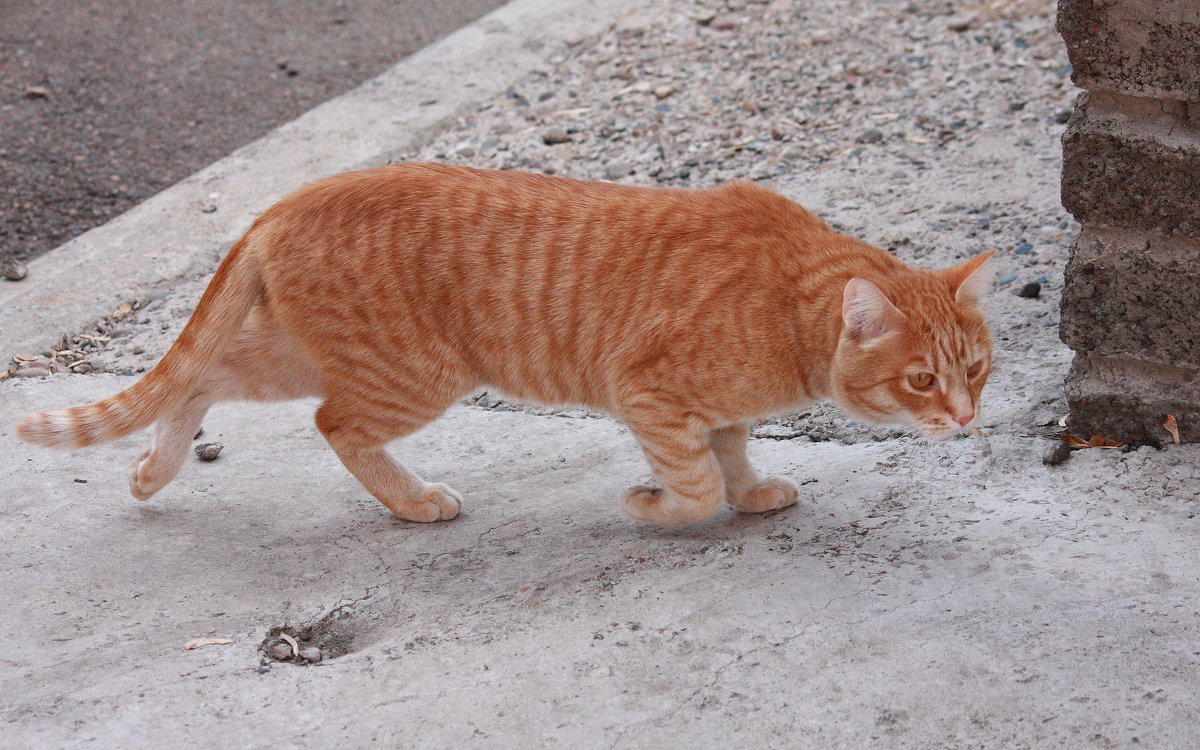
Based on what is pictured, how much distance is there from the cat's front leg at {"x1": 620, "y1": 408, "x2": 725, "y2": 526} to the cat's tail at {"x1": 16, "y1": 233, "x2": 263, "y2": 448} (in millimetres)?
1226

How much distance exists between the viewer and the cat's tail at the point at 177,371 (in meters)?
3.42

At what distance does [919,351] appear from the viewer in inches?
120

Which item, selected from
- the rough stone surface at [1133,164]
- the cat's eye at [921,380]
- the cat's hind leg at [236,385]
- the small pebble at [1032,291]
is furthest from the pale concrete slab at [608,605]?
the small pebble at [1032,291]

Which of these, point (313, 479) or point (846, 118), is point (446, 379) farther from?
point (846, 118)

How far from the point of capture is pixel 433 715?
2.58 m

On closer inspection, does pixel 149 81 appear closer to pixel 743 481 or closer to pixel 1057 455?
pixel 743 481

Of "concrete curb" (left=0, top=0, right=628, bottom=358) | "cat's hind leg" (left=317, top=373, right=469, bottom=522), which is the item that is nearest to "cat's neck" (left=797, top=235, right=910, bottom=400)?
"cat's hind leg" (left=317, top=373, right=469, bottom=522)

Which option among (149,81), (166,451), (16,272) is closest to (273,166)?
(16,272)

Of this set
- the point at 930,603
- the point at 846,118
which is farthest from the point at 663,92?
the point at 930,603

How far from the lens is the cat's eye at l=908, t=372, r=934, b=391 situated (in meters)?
3.09

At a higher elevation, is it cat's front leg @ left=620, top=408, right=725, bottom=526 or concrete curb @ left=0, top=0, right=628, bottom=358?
concrete curb @ left=0, top=0, right=628, bottom=358

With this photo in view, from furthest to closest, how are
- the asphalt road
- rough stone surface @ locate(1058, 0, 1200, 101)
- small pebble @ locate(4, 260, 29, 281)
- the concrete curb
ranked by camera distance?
1. the asphalt road
2. small pebble @ locate(4, 260, 29, 281)
3. the concrete curb
4. rough stone surface @ locate(1058, 0, 1200, 101)

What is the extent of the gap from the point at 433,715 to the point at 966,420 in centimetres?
161

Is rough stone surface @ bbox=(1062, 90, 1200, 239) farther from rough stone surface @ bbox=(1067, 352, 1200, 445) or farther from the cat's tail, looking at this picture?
the cat's tail
